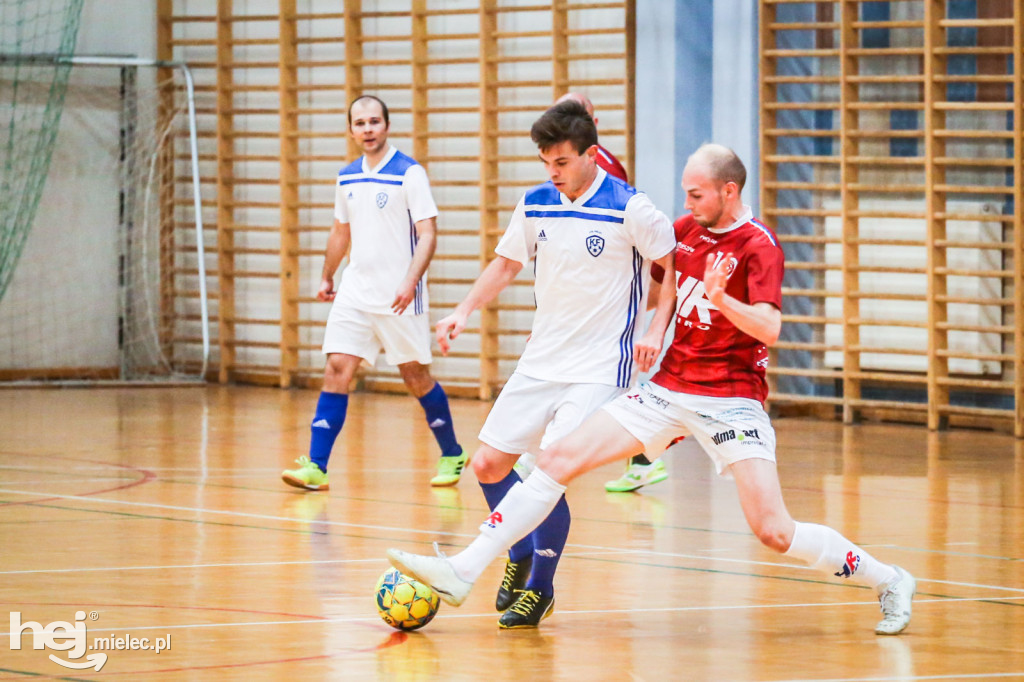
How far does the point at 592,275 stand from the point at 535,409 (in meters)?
0.41

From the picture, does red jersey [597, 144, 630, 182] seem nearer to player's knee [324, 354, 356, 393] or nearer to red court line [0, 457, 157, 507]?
player's knee [324, 354, 356, 393]

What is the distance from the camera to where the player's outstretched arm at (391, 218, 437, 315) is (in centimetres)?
634

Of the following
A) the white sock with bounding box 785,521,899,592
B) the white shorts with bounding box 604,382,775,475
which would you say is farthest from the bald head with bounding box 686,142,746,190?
the white sock with bounding box 785,521,899,592

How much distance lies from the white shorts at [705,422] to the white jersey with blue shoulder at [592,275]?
19cm

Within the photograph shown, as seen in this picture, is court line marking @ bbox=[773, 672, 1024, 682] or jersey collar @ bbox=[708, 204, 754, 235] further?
jersey collar @ bbox=[708, 204, 754, 235]

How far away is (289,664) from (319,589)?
0.94 m

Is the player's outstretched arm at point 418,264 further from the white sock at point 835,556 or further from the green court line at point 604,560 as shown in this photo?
the white sock at point 835,556

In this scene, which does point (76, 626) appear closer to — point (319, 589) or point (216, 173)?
point (319, 589)

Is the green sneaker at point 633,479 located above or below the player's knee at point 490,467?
below

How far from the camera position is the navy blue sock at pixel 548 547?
4059mm

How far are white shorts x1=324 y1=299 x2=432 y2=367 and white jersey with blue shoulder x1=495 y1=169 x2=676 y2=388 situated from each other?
264cm

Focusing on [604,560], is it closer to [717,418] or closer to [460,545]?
[460,545]

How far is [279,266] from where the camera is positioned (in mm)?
12688

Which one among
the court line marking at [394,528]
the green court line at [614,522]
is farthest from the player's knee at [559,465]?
the green court line at [614,522]
